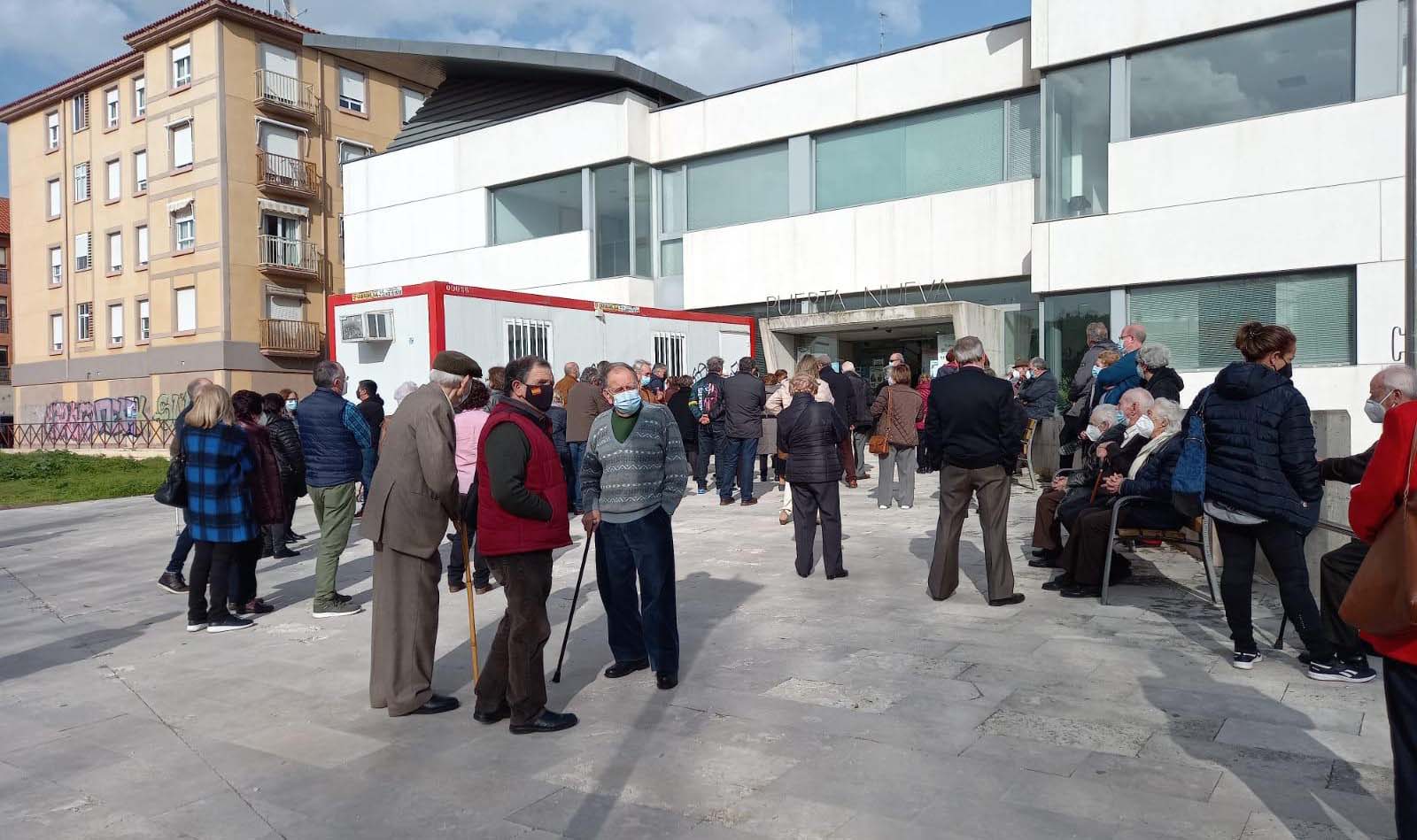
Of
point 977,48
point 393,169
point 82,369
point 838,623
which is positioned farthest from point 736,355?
point 82,369

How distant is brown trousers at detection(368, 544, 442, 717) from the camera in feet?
16.9

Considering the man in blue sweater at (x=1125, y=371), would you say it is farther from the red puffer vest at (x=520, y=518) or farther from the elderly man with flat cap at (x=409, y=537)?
the elderly man with flat cap at (x=409, y=537)

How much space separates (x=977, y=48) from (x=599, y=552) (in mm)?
16978

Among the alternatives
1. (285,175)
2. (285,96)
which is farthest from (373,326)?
(285,96)

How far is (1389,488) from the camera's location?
3070 mm

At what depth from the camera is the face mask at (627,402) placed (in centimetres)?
545

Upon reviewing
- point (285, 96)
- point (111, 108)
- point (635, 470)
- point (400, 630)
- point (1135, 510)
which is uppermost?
point (111, 108)

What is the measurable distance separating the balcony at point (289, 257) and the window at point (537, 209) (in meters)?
13.1

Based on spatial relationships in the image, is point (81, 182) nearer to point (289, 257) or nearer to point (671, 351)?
point (289, 257)

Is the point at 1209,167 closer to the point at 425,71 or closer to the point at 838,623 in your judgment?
the point at 838,623

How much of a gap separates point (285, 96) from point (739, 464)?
2959cm

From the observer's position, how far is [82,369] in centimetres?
4028

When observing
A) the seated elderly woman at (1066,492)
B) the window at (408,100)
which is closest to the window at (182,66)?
the window at (408,100)

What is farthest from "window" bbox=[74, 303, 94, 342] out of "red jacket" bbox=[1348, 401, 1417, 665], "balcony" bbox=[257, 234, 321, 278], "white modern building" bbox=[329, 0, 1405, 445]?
"red jacket" bbox=[1348, 401, 1417, 665]
